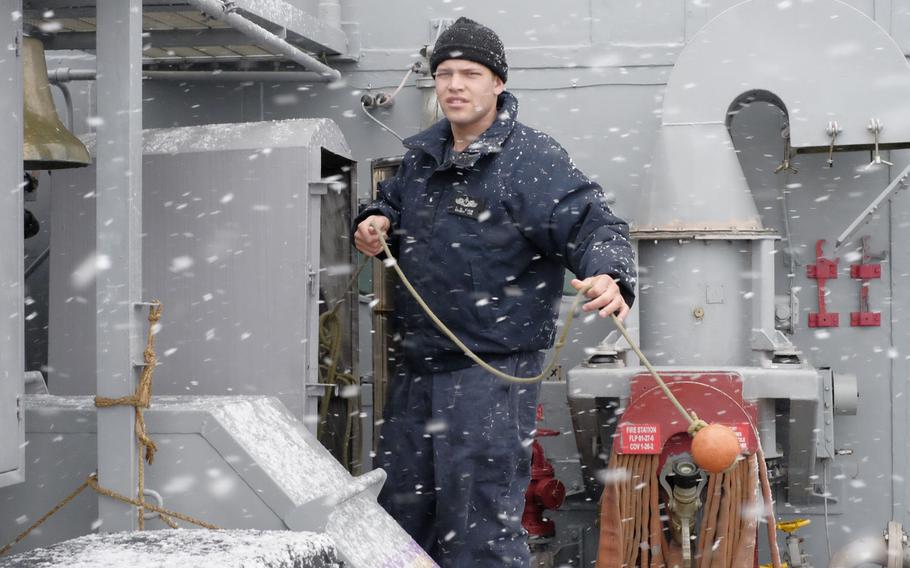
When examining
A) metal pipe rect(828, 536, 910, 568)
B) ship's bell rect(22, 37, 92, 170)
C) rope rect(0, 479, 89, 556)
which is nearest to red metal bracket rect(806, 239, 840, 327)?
metal pipe rect(828, 536, 910, 568)

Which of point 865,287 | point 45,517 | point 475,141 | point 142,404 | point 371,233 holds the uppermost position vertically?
point 475,141

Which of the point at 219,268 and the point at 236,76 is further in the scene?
the point at 236,76

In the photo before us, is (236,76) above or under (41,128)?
above

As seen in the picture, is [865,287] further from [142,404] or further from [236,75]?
[142,404]

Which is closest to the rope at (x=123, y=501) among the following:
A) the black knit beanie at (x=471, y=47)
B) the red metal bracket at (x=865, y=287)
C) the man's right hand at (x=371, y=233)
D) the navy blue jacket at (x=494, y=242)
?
the navy blue jacket at (x=494, y=242)

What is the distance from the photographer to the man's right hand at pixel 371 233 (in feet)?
13.8

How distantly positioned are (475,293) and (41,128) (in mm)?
1603

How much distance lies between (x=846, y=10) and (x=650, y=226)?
138 cm

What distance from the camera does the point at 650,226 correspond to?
6055 mm

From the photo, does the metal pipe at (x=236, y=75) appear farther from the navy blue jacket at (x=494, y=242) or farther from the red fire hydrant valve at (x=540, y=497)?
the navy blue jacket at (x=494, y=242)

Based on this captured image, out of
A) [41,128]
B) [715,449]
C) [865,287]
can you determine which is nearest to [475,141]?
[715,449]

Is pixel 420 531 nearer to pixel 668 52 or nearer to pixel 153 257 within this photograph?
pixel 153 257

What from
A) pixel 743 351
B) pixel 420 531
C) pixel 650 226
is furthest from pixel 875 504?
pixel 420 531

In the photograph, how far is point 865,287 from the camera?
6441 mm
